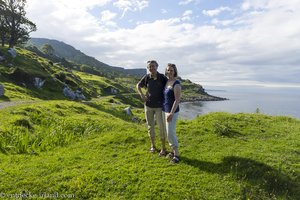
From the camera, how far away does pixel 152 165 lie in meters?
10.1

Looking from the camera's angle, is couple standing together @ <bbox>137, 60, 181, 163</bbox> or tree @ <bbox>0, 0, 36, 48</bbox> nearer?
couple standing together @ <bbox>137, 60, 181, 163</bbox>

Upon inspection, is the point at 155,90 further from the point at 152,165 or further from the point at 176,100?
the point at 152,165

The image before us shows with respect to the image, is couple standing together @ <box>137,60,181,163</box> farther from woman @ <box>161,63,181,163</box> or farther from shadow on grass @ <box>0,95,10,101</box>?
shadow on grass @ <box>0,95,10,101</box>

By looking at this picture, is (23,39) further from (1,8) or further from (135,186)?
(135,186)

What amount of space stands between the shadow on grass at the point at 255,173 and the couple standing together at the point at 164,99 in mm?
1323

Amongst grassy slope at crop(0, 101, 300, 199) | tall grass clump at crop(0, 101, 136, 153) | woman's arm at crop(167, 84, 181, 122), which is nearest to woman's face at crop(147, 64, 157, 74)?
woman's arm at crop(167, 84, 181, 122)

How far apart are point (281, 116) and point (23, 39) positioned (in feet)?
259

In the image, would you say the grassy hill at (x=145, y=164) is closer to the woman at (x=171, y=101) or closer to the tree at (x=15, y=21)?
the woman at (x=171, y=101)

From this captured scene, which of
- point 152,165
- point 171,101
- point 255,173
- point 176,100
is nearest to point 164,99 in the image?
point 171,101

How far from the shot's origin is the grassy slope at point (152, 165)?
848 cm

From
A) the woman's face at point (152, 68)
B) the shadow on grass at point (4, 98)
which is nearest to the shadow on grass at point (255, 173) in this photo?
the woman's face at point (152, 68)

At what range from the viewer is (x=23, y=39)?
78562mm

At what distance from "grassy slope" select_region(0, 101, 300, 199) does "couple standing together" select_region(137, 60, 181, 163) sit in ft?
3.72

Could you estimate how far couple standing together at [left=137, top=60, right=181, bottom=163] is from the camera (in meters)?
9.65
